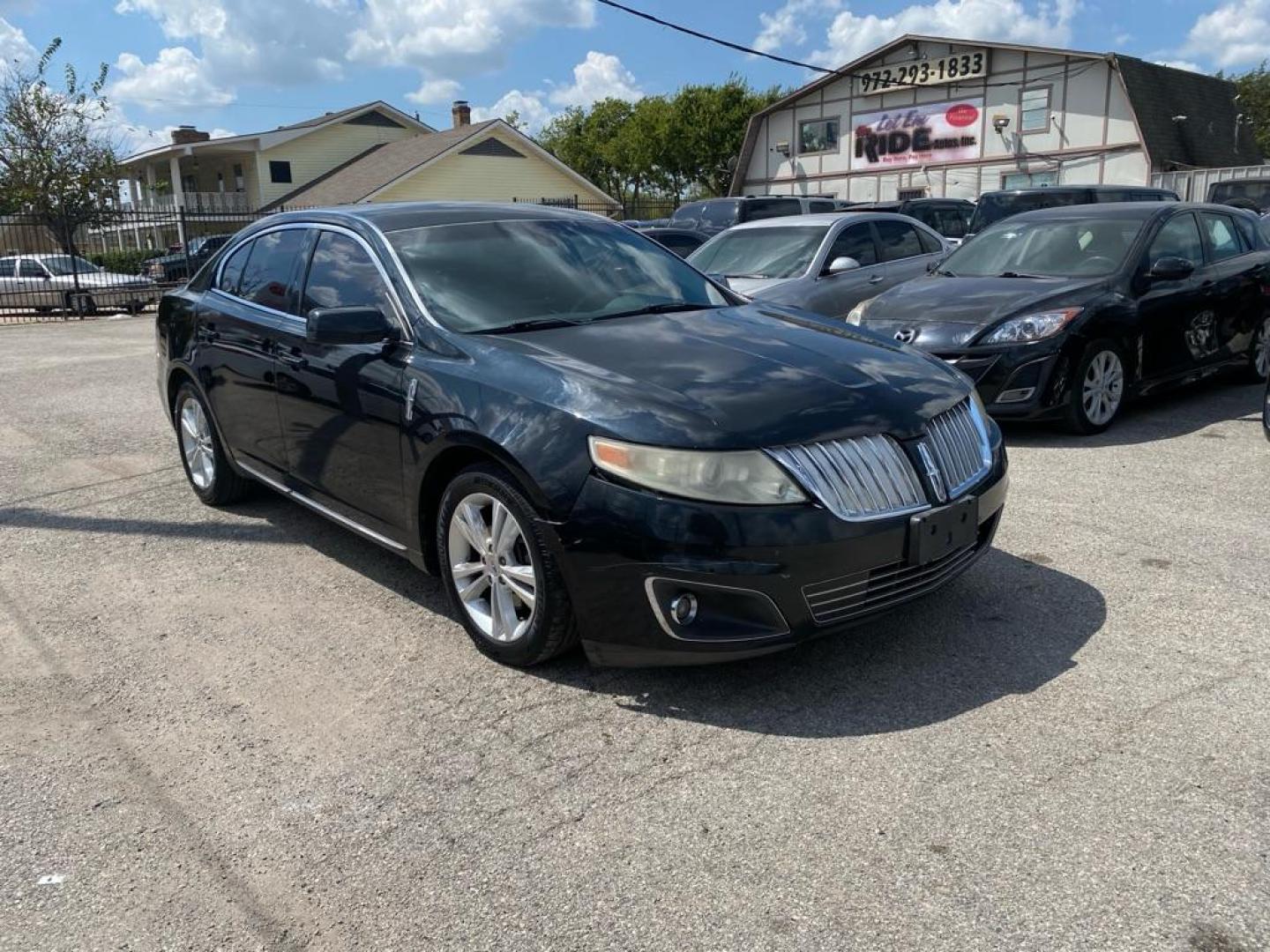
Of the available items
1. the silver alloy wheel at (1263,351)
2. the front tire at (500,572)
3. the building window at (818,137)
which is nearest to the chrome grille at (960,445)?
the front tire at (500,572)

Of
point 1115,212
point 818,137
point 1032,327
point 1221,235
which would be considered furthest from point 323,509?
point 818,137

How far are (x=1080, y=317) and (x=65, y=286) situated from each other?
1925cm

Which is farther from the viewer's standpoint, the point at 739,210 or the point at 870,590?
the point at 739,210

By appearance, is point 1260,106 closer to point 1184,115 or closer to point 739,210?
point 1184,115

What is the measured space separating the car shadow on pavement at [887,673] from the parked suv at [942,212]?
1281 cm

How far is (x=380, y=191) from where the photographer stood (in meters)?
35.5

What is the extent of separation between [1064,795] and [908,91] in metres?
36.4

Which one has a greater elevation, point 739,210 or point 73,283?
point 739,210

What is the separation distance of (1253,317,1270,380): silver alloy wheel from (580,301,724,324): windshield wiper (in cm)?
623

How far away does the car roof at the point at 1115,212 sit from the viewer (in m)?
7.71

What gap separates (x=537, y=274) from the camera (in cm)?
436

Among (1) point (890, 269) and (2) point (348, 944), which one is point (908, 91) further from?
(2) point (348, 944)

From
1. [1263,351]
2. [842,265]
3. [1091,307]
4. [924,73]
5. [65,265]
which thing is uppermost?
[924,73]

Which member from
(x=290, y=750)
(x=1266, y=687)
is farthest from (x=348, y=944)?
(x=1266, y=687)
